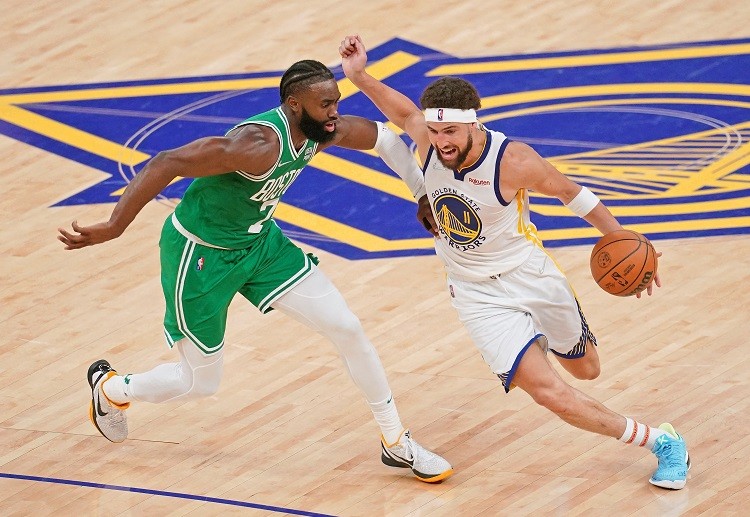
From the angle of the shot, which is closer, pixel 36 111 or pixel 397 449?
pixel 397 449

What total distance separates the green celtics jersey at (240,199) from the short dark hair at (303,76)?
0.12m

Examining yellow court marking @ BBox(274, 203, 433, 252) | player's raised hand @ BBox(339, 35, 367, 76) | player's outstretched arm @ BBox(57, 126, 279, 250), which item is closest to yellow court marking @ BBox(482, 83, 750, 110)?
yellow court marking @ BBox(274, 203, 433, 252)

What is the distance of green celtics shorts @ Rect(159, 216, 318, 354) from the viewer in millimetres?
6594

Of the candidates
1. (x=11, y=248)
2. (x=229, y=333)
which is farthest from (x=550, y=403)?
(x=11, y=248)

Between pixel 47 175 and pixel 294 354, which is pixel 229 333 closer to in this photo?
pixel 294 354

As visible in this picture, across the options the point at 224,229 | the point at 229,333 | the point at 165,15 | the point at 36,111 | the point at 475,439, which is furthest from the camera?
the point at 165,15

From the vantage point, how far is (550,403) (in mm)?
6215

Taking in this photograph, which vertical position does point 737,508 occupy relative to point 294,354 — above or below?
below

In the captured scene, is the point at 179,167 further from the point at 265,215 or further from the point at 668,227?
the point at 668,227

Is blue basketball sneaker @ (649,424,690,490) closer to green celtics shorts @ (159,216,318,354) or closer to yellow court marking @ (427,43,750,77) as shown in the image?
green celtics shorts @ (159,216,318,354)

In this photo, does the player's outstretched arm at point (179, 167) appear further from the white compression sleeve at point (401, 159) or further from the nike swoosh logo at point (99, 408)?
the nike swoosh logo at point (99, 408)

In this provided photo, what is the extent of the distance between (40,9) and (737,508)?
10212 millimetres

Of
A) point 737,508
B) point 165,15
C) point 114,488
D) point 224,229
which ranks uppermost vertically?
point 165,15

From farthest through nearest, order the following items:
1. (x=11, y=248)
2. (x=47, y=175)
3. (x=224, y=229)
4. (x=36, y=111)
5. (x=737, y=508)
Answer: (x=36, y=111), (x=47, y=175), (x=11, y=248), (x=224, y=229), (x=737, y=508)
